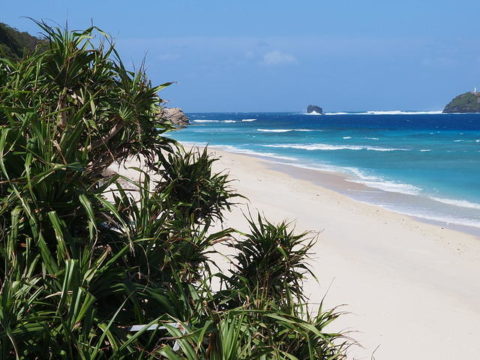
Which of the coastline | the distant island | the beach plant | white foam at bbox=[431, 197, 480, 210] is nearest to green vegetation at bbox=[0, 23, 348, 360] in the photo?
the beach plant

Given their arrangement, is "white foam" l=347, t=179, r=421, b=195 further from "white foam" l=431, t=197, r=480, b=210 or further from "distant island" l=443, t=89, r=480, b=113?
"distant island" l=443, t=89, r=480, b=113

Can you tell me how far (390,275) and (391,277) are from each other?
0.13 metres

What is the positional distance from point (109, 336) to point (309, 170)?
1034 inches

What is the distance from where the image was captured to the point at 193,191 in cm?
438

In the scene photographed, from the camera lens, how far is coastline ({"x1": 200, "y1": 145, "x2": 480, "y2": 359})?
7902 millimetres

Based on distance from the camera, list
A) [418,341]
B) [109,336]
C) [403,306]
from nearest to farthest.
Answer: [109,336] < [418,341] < [403,306]

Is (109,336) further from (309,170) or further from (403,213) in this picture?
(309,170)

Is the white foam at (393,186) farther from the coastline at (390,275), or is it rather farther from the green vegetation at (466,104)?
the green vegetation at (466,104)

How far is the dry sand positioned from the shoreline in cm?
67

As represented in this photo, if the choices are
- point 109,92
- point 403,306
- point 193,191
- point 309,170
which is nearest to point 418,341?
point 403,306

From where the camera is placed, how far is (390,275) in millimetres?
10633

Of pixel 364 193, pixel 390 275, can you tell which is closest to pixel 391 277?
pixel 390 275

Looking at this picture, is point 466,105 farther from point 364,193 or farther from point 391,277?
point 391,277

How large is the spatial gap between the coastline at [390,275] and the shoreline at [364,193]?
1.99 feet
